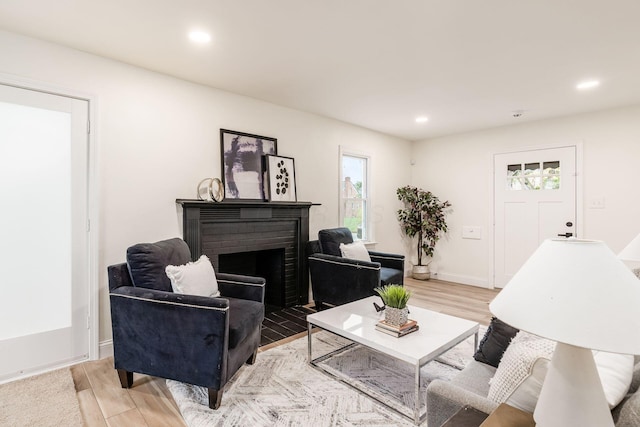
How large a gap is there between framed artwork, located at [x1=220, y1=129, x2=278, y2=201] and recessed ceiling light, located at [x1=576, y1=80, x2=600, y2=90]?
320 cm

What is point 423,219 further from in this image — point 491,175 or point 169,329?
point 169,329

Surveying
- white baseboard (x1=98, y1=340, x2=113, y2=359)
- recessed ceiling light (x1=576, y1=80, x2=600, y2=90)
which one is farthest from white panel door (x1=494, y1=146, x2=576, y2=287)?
white baseboard (x1=98, y1=340, x2=113, y2=359)

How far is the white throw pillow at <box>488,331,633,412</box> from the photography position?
912 mm

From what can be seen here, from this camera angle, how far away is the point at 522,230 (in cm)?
465

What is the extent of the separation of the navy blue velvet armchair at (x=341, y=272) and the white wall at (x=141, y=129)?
130cm

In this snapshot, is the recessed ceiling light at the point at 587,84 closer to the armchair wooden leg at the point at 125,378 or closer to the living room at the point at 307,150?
the living room at the point at 307,150

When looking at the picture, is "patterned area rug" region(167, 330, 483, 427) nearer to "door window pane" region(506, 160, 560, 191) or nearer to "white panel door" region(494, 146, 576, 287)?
"white panel door" region(494, 146, 576, 287)

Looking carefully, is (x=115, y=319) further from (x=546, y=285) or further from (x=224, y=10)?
(x=546, y=285)

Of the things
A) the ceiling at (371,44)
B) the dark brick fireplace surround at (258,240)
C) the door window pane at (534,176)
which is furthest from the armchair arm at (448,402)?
the door window pane at (534,176)

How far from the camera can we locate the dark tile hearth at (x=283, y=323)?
3.04 metres

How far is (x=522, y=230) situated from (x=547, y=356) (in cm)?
424

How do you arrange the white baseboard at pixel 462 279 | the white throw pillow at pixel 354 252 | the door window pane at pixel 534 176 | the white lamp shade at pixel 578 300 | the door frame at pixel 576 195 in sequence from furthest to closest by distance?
the white baseboard at pixel 462 279 < the door window pane at pixel 534 176 < the door frame at pixel 576 195 < the white throw pillow at pixel 354 252 < the white lamp shade at pixel 578 300

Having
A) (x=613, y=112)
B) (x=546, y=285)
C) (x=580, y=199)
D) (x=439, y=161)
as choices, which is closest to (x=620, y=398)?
(x=546, y=285)

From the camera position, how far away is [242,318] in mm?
2182
